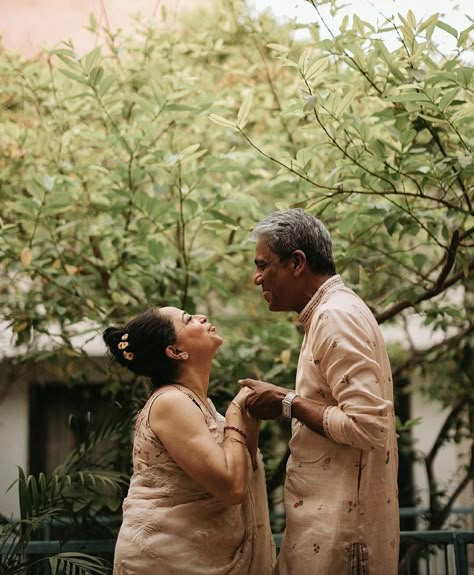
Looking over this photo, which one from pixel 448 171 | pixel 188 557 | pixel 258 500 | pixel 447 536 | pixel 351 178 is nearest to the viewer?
pixel 188 557

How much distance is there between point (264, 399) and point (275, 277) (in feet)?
1.34

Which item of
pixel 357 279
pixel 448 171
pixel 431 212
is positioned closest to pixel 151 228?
pixel 357 279

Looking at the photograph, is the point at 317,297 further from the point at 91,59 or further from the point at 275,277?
the point at 91,59

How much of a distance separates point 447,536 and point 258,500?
5.13 feet

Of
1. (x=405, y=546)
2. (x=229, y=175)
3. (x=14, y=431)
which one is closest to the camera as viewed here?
(x=405, y=546)

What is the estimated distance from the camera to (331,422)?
2.39 meters

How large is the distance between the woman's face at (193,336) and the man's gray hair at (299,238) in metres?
0.45

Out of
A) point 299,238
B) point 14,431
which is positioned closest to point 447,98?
point 299,238

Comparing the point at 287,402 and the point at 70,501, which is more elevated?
the point at 287,402

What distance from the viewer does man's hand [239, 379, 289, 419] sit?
8.52ft

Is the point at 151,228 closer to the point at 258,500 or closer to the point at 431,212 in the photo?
the point at 431,212

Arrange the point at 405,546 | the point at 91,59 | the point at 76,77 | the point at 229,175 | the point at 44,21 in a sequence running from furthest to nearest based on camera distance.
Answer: the point at 44,21 < the point at 229,175 < the point at 405,546 < the point at 76,77 < the point at 91,59

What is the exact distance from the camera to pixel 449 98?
296cm

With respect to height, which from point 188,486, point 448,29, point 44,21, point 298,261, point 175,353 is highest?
point 44,21
